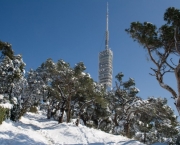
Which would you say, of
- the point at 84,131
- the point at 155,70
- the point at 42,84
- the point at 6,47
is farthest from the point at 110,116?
the point at 155,70

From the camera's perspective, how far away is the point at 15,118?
2444cm

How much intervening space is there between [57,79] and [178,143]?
16.3m

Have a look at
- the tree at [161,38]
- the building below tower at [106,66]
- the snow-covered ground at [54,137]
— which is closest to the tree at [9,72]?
the snow-covered ground at [54,137]

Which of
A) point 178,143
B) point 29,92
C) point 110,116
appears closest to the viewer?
point 178,143

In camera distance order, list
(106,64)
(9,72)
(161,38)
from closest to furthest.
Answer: (161,38), (9,72), (106,64)

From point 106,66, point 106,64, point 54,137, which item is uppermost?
point 106,64

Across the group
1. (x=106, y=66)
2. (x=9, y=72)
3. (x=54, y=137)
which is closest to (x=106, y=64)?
(x=106, y=66)

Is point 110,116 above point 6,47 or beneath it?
beneath

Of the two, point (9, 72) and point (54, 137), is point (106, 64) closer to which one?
point (9, 72)

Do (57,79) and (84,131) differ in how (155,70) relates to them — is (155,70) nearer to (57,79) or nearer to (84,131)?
(84,131)

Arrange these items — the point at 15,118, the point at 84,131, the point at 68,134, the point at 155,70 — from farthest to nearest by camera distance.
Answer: the point at 15,118 → the point at 84,131 → the point at 68,134 → the point at 155,70

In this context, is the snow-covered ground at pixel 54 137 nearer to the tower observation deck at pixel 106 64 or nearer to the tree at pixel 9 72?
the tree at pixel 9 72

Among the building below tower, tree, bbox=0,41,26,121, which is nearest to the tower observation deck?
the building below tower

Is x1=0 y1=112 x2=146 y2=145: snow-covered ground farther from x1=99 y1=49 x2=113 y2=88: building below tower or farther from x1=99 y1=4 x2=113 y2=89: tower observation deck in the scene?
x1=99 y1=4 x2=113 y2=89: tower observation deck
